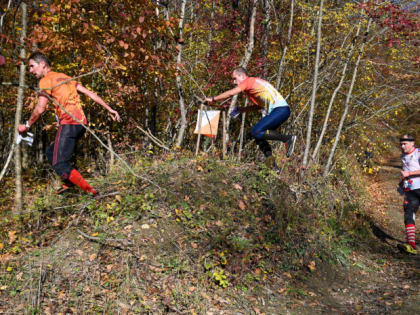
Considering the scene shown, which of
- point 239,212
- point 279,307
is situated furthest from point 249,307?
point 239,212

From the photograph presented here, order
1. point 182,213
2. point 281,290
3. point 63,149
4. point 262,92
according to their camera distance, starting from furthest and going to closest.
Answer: point 262,92, point 182,213, point 63,149, point 281,290

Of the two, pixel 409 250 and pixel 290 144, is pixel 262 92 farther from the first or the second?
pixel 409 250

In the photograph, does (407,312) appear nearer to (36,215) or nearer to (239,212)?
(239,212)

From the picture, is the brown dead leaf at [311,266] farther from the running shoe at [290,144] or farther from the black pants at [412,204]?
the black pants at [412,204]

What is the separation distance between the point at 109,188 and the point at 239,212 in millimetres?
1963

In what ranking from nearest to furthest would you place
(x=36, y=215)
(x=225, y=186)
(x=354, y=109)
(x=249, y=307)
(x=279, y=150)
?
(x=249, y=307) → (x=36, y=215) → (x=225, y=186) → (x=279, y=150) → (x=354, y=109)

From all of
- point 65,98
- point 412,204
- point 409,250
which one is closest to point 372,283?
point 409,250

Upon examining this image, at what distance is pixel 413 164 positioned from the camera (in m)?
5.75

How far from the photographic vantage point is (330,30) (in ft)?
29.2

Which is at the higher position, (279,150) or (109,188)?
(279,150)

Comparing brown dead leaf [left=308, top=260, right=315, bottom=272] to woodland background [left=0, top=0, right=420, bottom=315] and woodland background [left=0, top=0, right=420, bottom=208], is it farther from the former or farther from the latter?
woodland background [left=0, top=0, right=420, bottom=208]

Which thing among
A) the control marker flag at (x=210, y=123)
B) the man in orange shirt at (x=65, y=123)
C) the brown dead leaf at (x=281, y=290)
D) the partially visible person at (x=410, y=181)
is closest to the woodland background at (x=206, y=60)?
the control marker flag at (x=210, y=123)

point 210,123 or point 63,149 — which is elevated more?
point 210,123

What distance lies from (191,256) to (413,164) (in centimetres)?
426
